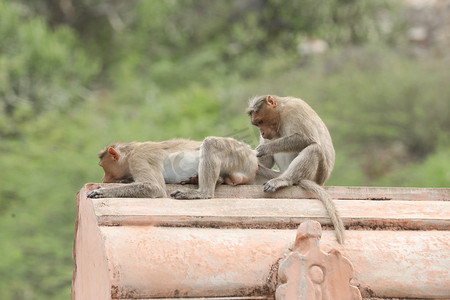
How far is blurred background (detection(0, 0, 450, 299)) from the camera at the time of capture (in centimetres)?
1255

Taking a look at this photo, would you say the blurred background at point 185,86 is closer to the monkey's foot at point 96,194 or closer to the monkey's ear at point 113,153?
the monkey's ear at point 113,153

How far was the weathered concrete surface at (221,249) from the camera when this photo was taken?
3516 millimetres

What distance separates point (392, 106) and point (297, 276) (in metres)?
14.4

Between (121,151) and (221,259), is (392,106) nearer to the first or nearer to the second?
(121,151)

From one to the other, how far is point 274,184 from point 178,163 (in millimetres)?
785

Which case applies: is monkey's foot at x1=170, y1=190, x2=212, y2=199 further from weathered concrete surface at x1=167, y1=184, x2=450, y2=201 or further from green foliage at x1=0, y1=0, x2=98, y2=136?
green foliage at x1=0, y1=0, x2=98, y2=136

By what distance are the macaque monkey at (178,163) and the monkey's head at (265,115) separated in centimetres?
52

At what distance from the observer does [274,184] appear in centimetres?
492

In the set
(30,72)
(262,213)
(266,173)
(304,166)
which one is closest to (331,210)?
(262,213)

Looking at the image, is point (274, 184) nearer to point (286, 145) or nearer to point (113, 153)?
point (286, 145)

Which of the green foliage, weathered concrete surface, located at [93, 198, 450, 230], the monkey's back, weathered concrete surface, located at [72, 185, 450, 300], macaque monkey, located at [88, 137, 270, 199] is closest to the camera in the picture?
weathered concrete surface, located at [72, 185, 450, 300]

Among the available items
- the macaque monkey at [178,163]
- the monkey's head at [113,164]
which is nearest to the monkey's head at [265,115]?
the macaque monkey at [178,163]

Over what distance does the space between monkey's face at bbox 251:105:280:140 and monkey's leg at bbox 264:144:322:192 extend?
1.36 feet

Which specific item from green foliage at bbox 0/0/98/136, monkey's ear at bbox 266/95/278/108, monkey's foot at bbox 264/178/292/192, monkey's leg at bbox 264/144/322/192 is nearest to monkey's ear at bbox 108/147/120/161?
monkey's foot at bbox 264/178/292/192
